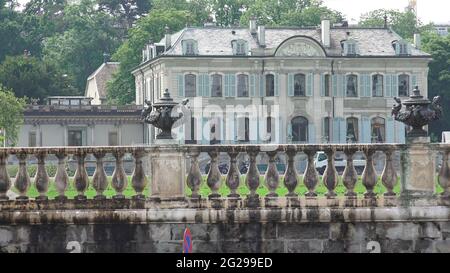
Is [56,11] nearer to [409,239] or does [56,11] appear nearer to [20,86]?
[20,86]

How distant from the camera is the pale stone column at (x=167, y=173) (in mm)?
15055

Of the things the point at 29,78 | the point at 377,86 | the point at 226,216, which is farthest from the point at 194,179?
the point at 29,78

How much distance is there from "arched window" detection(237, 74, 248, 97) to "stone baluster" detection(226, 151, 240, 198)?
239 ft

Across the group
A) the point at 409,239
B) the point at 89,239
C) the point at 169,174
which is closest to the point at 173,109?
the point at 169,174

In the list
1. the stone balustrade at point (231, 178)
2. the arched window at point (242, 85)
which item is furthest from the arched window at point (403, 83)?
the stone balustrade at point (231, 178)

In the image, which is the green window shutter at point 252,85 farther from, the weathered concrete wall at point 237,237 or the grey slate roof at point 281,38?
the weathered concrete wall at point 237,237

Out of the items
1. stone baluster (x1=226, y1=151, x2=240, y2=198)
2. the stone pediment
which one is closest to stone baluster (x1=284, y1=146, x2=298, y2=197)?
stone baluster (x1=226, y1=151, x2=240, y2=198)

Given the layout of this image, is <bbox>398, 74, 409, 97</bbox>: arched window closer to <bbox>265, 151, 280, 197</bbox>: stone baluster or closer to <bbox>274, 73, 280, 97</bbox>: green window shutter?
<bbox>274, 73, 280, 97</bbox>: green window shutter

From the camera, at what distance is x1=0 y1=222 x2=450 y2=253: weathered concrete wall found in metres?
14.9

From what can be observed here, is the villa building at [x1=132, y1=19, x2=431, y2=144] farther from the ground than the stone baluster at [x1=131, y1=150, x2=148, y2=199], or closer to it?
farther from the ground

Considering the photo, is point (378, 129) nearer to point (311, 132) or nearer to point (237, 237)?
point (311, 132)

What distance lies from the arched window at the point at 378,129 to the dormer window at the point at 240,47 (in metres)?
9.99

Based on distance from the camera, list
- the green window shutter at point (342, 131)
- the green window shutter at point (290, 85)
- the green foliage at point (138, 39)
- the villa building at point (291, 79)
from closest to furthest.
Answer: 1. the villa building at point (291, 79)
2. the green window shutter at point (290, 85)
3. the green window shutter at point (342, 131)
4. the green foliage at point (138, 39)

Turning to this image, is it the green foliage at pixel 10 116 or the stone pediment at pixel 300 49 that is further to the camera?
the stone pediment at pixel 300 49
